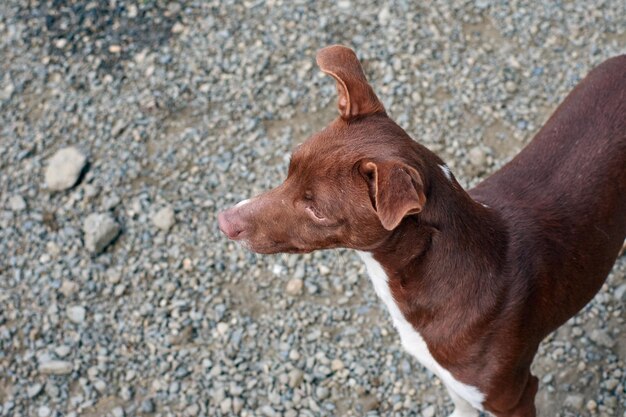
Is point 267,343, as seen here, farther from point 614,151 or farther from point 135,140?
point 614,151

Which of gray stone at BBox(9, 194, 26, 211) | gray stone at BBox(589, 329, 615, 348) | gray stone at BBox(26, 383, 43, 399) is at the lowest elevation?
gray stone at BBox(26, 383, 43, 399)

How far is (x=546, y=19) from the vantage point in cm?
679

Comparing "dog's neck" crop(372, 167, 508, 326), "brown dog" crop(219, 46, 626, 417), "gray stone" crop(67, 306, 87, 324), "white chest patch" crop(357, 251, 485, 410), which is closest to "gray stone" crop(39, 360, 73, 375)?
"gray stone" crop(67, 306, 87, 324)

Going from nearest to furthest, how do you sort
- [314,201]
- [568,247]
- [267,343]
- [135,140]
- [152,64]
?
1. [314,201]
2. [568,247]
3. [267,343]
4. [135,140]
5. [152,64]

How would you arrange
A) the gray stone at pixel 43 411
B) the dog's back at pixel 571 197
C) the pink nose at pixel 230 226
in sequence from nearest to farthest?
the pink nose at pixel 230 226 < the dog's back at pixel 571 197 < the gray stone at pixel 43 411

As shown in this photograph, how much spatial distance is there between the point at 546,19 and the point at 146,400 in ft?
15.2

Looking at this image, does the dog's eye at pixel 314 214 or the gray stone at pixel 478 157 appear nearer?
the dog's eye at pixel 314 214

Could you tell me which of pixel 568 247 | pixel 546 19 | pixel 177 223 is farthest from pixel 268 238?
pixel 546 19

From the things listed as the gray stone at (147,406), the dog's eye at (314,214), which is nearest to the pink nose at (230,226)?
the dog's eye at (314,214)

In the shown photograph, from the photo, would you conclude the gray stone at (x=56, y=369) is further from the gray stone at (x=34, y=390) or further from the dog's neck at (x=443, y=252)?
the dog's neck at (x=443, y=252)

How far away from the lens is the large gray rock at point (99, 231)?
5828 millimetres

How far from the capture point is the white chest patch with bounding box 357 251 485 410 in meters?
3.77

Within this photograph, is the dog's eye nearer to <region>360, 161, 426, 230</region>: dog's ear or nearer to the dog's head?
the dog's head

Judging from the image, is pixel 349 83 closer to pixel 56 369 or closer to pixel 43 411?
pixel 56 369
